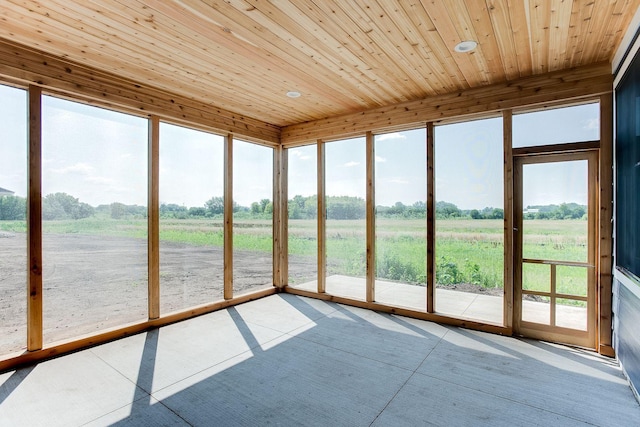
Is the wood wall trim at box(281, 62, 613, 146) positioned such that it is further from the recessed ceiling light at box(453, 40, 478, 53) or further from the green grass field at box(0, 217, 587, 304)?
the green grass field at box(0, 217, 587, 304)

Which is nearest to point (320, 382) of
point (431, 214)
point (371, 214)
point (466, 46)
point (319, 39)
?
point (431, 214)

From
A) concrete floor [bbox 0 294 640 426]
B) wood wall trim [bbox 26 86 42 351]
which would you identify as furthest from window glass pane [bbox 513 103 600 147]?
wood wall trim [bbox 26 86 42 351]

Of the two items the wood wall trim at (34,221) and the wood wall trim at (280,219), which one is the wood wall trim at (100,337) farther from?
the wood wall trim at (280,219)

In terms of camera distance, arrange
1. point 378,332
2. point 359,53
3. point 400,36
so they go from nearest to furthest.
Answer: point 400,36, point 359,53, point 378,332

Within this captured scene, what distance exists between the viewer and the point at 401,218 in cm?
484

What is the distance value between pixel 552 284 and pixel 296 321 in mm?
3080

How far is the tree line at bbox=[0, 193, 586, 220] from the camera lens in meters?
3.42

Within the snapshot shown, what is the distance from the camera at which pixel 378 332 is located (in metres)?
3.98

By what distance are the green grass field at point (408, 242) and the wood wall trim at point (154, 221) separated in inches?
4.3

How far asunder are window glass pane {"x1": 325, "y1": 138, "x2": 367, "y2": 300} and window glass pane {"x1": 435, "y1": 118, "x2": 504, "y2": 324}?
1.19m

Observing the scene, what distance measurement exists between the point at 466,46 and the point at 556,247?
2433 mm

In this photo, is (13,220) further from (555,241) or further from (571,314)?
(571,314)

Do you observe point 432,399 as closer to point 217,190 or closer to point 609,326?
point 609,326

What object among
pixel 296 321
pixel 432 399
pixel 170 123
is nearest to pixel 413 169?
pixel 296 321
